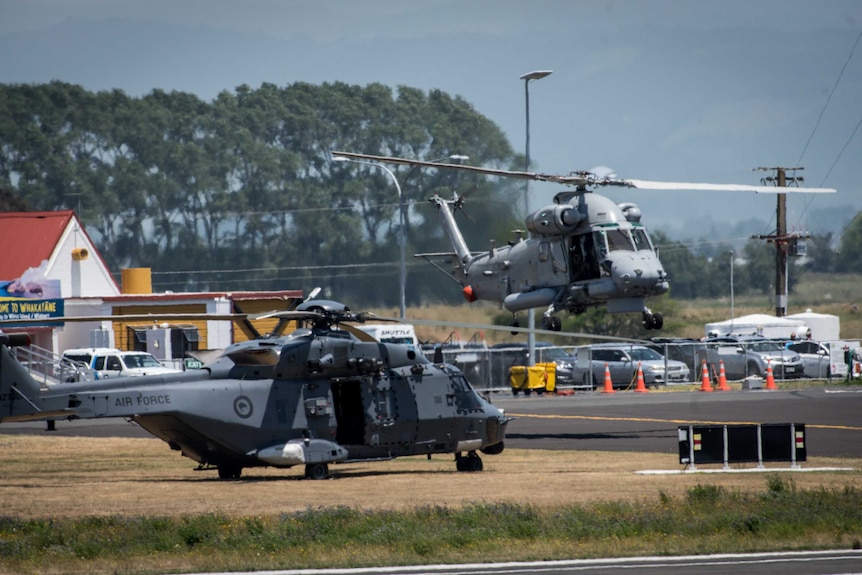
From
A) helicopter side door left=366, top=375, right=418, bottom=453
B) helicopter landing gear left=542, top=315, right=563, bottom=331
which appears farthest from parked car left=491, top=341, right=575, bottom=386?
helicopter side door left=366, top=375, right=418, bottom=453

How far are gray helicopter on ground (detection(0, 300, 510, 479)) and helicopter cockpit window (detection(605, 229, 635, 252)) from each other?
33.7 feet

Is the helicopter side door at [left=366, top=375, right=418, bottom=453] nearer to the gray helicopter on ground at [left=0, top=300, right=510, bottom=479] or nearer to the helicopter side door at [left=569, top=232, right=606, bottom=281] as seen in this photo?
the gray helicopter on ground at [left=0, top=300, right=510, bottom=479]

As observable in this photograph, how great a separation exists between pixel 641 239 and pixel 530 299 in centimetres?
346

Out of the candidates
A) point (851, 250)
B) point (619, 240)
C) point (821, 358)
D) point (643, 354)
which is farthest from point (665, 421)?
point (851, 250)

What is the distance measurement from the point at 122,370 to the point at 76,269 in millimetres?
17866

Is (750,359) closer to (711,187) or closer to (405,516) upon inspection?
(711,187)

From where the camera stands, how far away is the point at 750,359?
47.3 m

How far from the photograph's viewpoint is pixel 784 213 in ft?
222

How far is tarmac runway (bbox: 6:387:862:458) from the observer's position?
25.5m

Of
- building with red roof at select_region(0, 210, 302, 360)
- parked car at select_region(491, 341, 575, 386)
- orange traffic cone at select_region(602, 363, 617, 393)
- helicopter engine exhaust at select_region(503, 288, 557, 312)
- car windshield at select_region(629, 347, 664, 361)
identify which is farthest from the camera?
building with red roof at select_region(0, 210, 302, 360)

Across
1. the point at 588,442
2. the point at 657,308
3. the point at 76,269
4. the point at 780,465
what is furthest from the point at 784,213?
the point at 780,465

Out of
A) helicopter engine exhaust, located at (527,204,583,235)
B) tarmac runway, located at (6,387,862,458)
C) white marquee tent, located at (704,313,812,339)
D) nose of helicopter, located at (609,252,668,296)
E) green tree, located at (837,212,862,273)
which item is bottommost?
tarmac runway, located at (6,387,862,458)

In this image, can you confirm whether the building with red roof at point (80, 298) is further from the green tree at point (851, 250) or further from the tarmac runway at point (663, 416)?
the green tree at point (851, 250)

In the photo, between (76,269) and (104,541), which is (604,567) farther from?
(76,269)
